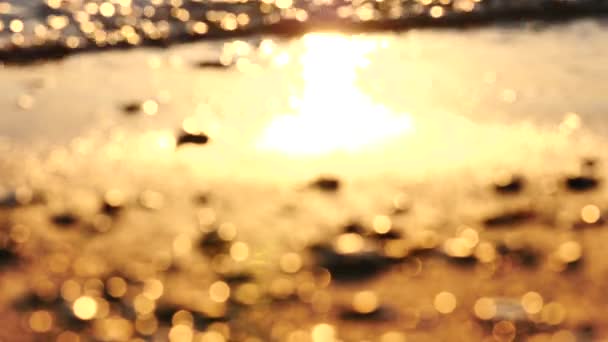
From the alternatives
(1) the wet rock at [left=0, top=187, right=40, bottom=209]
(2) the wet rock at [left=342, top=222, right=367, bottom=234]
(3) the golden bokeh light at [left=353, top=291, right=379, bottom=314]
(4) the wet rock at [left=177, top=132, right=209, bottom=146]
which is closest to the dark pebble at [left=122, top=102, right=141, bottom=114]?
(4) the wet rock at [left=177, top=132, right=209, bottom=146]

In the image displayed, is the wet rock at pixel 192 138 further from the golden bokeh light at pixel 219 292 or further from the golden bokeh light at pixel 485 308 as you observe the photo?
the golden bokeh light at pixel 485 308

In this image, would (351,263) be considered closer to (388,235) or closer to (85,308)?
(388,235)

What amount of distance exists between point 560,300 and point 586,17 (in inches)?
34.3

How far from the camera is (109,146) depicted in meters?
1.12

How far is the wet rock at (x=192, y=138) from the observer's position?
112 centimetres

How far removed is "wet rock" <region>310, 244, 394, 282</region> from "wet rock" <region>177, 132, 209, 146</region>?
299mm

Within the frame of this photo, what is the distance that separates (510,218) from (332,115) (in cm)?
35

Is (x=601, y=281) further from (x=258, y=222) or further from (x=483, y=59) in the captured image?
(x=483, y=59)

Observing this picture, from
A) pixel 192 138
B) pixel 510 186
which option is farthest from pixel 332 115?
pixel 510 186

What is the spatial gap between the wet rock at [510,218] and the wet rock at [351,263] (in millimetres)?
133

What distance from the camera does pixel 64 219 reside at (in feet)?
3.14

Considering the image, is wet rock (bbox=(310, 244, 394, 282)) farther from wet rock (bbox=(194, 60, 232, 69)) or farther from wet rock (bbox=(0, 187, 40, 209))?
wet rock (bbox=(194, 60, 232, 69))

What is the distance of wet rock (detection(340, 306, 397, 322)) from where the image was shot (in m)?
0.78

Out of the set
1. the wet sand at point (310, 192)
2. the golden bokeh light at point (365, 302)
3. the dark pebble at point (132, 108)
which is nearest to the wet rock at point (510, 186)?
the wet sand at point (310, 192)
